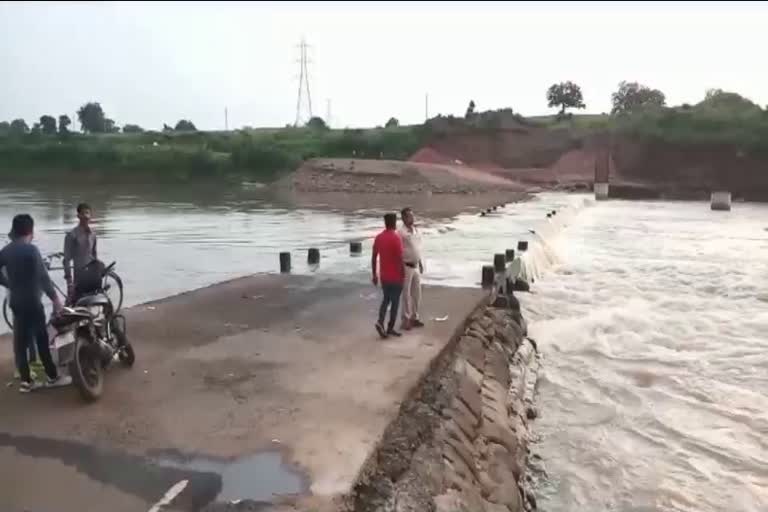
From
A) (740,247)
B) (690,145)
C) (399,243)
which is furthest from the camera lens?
(690,145)

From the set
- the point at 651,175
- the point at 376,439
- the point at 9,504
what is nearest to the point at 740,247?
the point at 376,439

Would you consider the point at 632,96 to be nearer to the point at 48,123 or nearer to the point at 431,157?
the point at 431,157

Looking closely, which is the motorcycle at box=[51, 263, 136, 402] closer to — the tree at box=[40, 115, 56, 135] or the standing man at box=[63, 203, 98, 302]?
the standing man at box=[63, 203, 98, 302]

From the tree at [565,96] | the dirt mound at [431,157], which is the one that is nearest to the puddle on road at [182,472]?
the dirt mound at [431,157]

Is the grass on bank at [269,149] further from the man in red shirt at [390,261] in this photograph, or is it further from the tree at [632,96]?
the man in red shirt at [390,261]

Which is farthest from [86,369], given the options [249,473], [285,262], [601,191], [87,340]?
[601,191]

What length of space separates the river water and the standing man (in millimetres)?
5177

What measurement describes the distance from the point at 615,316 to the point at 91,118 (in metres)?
124

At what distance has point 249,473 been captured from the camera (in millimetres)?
5176

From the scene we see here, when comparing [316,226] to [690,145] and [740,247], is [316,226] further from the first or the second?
[690,145]

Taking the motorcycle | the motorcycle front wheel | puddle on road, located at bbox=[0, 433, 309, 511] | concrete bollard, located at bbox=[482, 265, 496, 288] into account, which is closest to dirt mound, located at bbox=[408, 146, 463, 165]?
concrete bollard, located at bbox=[482, 265, 496, 288]

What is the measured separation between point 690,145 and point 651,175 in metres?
4.22

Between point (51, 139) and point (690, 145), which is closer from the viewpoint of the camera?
point (690, 145)

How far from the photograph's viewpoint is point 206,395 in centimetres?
681
